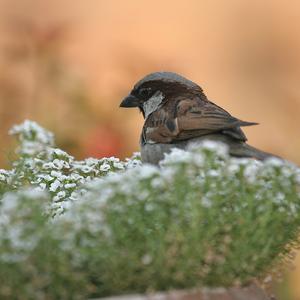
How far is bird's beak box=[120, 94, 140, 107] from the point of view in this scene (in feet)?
15.8

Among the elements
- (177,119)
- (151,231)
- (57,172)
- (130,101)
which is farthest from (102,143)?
(151,231)

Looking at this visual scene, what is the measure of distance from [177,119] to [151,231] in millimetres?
1670

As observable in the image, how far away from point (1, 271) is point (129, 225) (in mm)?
450

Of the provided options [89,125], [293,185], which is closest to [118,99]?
[89,125]

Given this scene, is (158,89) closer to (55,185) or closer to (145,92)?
(145,92)

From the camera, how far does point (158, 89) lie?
4727mm

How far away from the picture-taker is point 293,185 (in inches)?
115

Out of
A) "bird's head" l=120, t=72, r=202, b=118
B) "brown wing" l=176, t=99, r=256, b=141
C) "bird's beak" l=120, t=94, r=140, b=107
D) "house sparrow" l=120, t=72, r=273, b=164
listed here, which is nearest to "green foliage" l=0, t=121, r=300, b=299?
"house sparrow" l=120, t=72, r=273, b=164

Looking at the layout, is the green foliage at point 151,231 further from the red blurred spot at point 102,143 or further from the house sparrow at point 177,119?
the red blurred spot at point 102,143

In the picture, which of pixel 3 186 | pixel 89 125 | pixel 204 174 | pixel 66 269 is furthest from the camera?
pixel 89 125

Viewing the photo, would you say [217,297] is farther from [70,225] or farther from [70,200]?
[70,200]

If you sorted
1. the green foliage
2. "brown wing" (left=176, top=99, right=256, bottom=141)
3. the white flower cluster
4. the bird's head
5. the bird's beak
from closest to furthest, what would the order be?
1. the green foliage
2. the white flower cluster
3. "brown wing" (left=176, top=99, right=256, bottom=141)
4. the bird's head
5. the bird's beak

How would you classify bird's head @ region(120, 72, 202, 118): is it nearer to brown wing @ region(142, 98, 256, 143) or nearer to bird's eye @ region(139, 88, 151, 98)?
bird's eye @ region(139, 88, 151, 98)

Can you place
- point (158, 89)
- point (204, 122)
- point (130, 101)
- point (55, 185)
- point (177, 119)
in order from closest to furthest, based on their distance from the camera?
point (55, 185) → point (204, 122) → point (177, 119) → point (158, 89) → point (130, 101)
